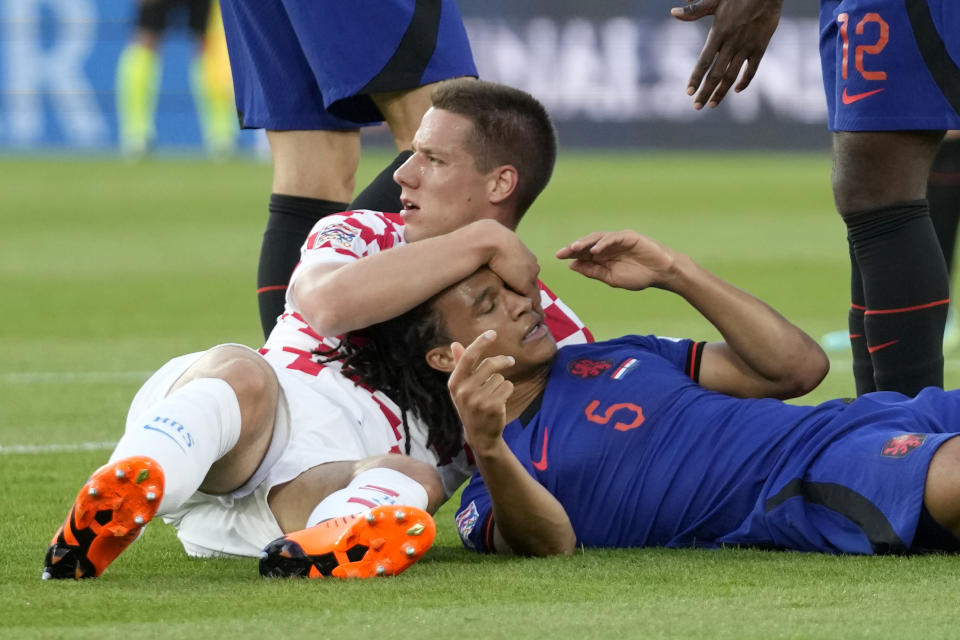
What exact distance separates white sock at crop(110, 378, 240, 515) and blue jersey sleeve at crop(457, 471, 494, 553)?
42cm

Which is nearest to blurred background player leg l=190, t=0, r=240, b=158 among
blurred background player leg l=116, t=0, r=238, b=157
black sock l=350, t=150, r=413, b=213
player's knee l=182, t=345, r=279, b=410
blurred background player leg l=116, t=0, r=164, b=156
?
blurred background player leg l=116, t=0, r=238, b=157

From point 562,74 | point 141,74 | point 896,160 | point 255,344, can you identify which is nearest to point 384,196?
point 896,160

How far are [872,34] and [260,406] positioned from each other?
128 cm

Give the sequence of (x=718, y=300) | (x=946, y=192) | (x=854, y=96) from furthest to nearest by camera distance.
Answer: (x=946, y=192), (x=854, y=96), (x=718, y=300)

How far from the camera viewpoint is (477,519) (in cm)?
260

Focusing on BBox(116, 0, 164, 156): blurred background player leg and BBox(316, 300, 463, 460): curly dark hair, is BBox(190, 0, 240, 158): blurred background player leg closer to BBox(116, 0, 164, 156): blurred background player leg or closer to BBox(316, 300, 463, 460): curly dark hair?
BBox(116, 0, 164, 156): blurred background player leg

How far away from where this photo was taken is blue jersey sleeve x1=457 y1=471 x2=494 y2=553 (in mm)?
2582

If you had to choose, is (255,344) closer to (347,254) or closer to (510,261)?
(347,254)

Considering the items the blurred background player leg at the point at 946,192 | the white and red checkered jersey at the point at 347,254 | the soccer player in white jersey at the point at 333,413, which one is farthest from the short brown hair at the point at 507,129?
the blurred background player leg at the point at 946,192

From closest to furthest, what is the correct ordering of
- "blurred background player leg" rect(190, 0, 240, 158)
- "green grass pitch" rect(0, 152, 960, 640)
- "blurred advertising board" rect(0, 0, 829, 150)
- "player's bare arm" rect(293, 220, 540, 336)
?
"green grass pitch" rect(0, 152, 960, 640)
"player's bare arm" rect(293, 220, 540, 336)
"blurred advertising board" rect(0, 0, 829, 150)
"blurred background player leg" rect(190, 0, 240, 158)

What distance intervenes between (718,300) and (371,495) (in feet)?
2.33

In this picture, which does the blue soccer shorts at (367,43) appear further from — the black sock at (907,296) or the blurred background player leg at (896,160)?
the black sock at (907,296)

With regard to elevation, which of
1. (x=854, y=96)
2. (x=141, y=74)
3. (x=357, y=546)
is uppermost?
(x=854, y=96)

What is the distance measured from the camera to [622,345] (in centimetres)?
282
